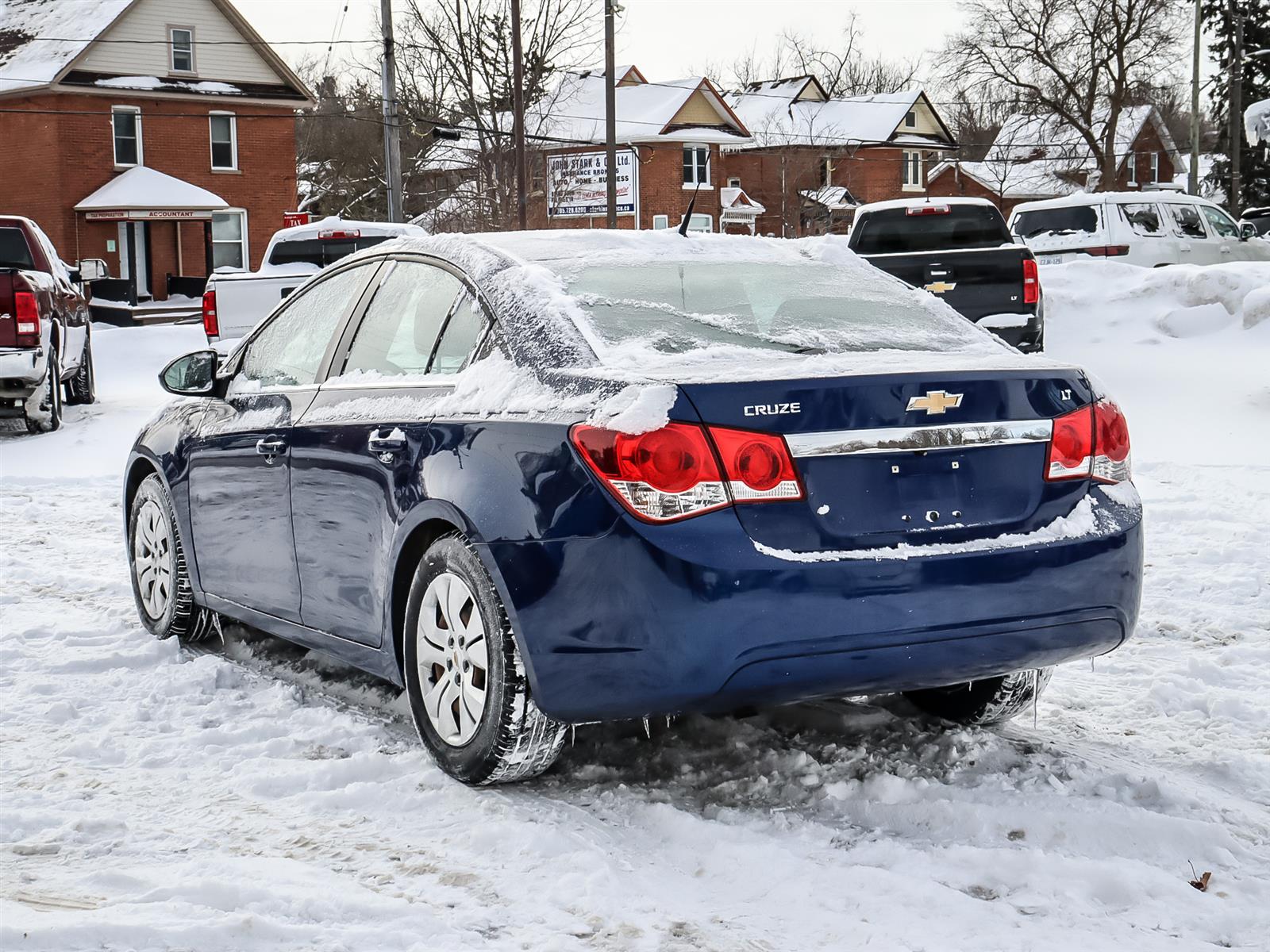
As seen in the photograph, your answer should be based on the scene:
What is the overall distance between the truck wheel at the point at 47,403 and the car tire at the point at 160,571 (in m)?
8.04

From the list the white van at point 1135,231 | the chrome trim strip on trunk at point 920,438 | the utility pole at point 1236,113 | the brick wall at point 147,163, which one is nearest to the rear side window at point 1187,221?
the white van at point 1135,231

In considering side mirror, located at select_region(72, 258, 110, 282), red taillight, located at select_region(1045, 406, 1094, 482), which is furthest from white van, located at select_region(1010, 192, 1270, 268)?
red taillight, located at select_region(1045, 406, 1094, 482)

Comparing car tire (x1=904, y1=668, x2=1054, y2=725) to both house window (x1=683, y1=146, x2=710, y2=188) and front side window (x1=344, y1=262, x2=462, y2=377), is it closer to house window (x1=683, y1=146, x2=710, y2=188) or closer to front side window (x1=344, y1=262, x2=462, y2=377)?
front side window (x1=344, y1=262, x2=462, y2=377)

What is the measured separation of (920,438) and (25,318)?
11.3m

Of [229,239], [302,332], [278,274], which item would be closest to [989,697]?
[302,332]

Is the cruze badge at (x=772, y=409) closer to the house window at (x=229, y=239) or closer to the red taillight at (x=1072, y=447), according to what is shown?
the red taillight at (x=1072, y=447)

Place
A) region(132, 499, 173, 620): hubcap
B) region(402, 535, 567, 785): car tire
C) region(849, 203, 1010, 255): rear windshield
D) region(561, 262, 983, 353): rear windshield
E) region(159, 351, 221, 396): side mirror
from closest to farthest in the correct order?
1. region(402, 535, 567, 785): car tire
2. region(561, 262, 983, 353): rear windshield
3. region(159, 351, 221, 396): side mirror
4. region(132, 499, 173, 620): hubcap
5. region(849, 203, 1010, 255): rear windshield

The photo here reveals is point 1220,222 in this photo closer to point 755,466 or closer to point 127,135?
point 755,466

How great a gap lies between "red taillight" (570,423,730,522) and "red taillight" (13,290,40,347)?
11022 mm

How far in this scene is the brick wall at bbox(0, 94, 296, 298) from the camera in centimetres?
4216

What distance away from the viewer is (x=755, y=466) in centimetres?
362

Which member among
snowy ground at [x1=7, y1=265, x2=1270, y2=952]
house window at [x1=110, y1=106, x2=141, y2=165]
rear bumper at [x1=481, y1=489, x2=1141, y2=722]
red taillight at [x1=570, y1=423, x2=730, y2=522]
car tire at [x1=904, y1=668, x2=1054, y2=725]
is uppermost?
house window at [x1=110, y1=106, x2=141, y2=165]

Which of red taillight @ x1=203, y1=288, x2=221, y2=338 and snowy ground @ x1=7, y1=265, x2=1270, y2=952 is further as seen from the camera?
red taillight @ x1=203, y1=288, x2=221, y2=338

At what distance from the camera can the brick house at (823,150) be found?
228 ft
